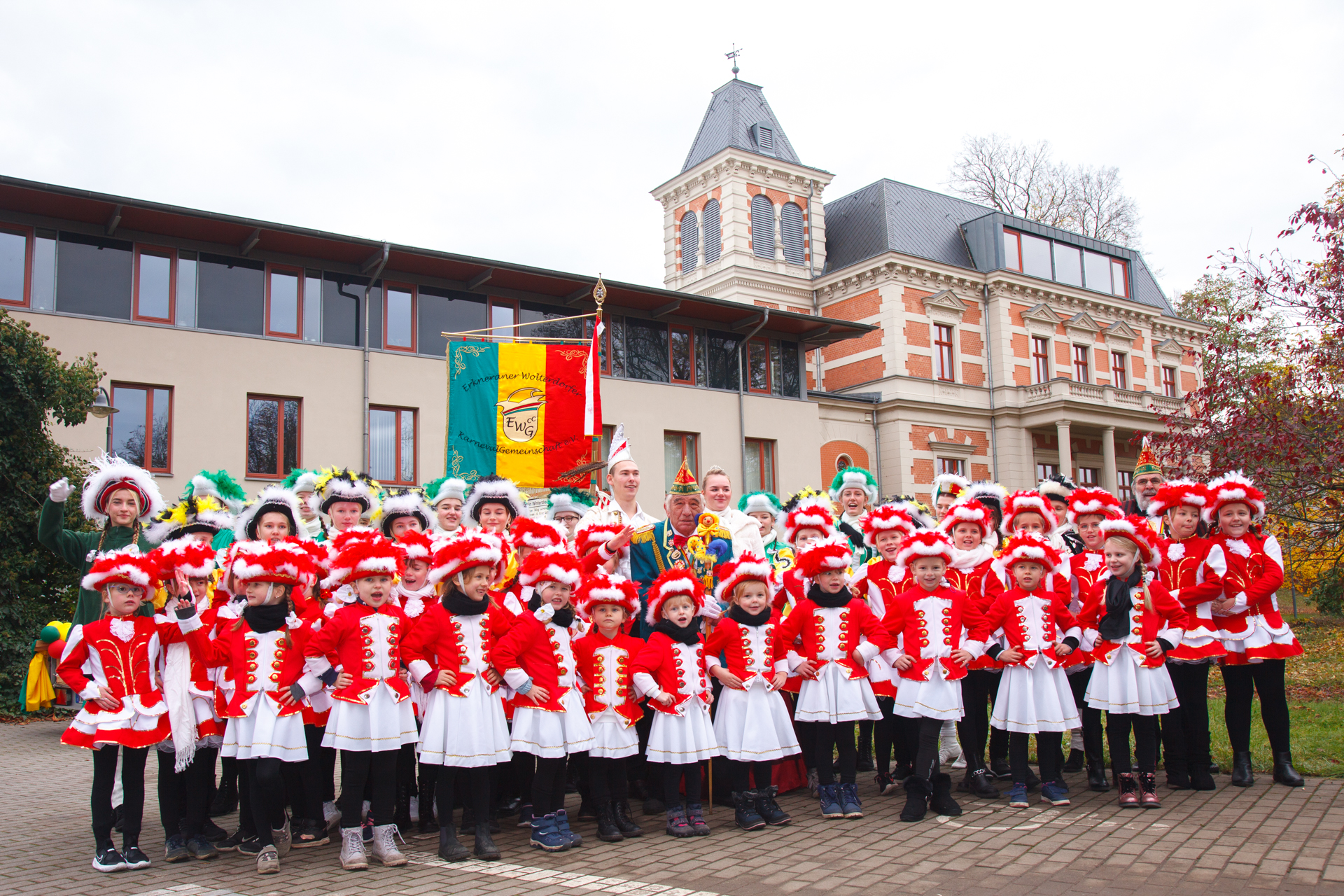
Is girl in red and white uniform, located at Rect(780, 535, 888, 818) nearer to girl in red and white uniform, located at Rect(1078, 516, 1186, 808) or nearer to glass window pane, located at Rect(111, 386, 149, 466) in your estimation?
girl in red and white uniform, located at Rect(1078, 516, 1186, 808)

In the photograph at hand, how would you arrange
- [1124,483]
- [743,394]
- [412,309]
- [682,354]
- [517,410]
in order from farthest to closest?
[1124,483] → [743,394] → [682,354] → [412,309] → [517,410]

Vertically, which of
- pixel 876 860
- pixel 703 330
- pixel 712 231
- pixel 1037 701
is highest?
pixel 712 231

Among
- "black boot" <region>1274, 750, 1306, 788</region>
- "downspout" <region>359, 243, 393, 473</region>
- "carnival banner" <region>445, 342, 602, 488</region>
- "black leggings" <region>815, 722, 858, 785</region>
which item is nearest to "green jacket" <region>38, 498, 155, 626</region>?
"black leggings" <region>815, 722, 858, 785</region>

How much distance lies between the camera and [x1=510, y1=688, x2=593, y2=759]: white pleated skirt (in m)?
5.52

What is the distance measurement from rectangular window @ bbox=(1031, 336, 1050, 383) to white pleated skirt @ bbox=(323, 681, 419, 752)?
34.7 metres

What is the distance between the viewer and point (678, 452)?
2434 cm

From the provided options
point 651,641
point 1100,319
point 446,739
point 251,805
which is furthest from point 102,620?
point 1100,319

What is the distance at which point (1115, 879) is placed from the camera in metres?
4.66

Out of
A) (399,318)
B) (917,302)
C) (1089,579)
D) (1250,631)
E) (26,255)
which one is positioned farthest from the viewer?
(917,302)

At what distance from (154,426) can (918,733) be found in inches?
630

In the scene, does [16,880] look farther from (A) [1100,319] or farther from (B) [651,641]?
(A) [1100,319]

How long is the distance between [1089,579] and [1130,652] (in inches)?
24.5

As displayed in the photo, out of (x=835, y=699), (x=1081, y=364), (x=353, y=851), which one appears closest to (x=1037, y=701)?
(x=835, y=699)

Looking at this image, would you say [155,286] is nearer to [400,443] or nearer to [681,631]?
[400,443]
